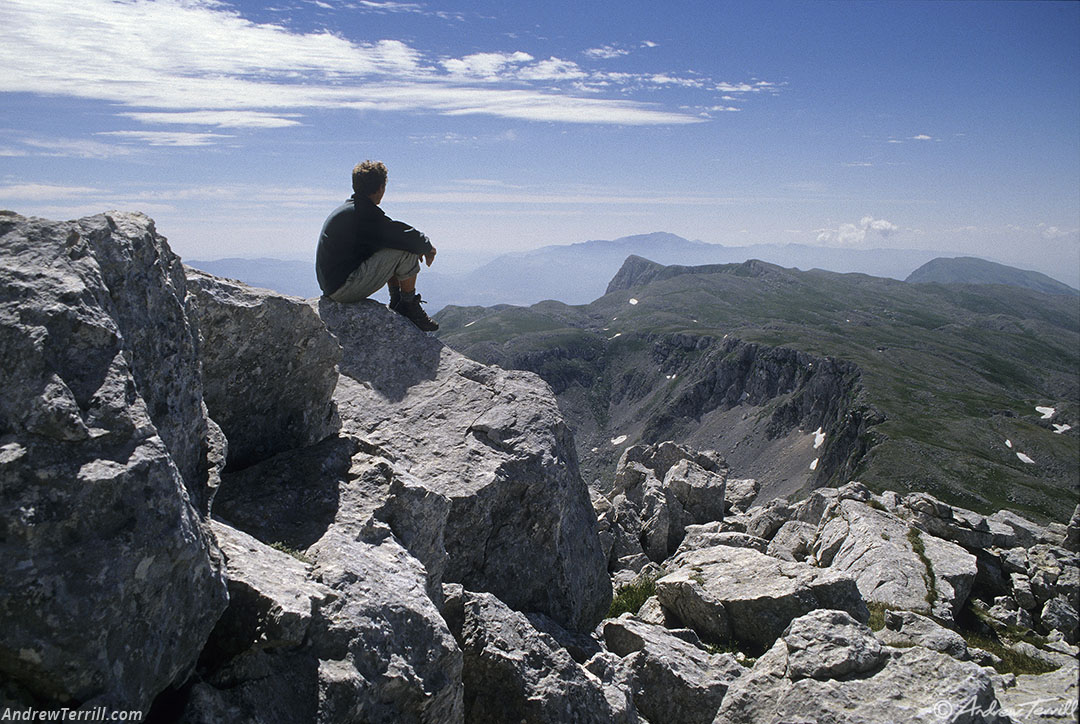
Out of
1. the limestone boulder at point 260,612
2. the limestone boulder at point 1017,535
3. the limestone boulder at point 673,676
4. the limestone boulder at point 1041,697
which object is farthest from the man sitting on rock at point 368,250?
the limestone boulder at point 1017,535

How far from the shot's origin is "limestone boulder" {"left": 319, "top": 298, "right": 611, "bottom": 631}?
12.3 metres

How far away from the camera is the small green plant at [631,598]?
1748 centimetres

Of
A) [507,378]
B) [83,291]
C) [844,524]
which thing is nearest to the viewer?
[83,291]

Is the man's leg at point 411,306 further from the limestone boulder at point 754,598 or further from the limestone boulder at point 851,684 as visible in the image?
the limestone boulder at point 851,684

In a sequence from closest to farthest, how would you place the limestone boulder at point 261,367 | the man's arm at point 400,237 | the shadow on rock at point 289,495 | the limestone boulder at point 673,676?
the shadow on rock at point 289,495
the limestone boulder at point 261,367
the limestone boulder at point 673,676
the man's arm at point 400,237

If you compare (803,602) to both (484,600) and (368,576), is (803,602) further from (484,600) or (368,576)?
(368,576)

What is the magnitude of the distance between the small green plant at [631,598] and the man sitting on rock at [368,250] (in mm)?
9404

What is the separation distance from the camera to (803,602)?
14.6m

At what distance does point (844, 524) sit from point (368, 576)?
22.2 m

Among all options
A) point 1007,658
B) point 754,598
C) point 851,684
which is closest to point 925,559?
point 1007,658

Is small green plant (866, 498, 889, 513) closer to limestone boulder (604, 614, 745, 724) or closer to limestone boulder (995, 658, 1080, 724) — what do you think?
limestone boulder (995, 658, 1080, 724)

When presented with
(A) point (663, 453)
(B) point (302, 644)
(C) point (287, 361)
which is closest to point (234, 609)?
(B) point (302, 644)

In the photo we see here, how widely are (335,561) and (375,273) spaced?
9914mm

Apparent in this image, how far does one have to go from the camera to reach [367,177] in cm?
1559
